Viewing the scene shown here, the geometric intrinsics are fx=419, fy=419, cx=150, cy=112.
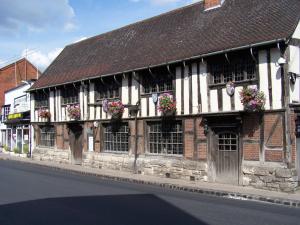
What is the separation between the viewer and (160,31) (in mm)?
21422

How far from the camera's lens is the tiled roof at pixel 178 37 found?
605 inches

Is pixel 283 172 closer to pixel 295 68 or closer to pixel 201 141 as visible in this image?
pixel 295 68

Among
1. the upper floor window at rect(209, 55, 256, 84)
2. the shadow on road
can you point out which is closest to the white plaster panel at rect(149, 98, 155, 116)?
the upper floor window at rect(209, 55, 256, 84)

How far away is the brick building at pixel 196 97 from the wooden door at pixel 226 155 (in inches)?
1.5

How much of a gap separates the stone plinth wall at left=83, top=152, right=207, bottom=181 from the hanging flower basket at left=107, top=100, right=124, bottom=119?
6.66 feet

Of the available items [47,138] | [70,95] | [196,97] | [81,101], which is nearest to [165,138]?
[196,97]

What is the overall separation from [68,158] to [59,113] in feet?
9.61

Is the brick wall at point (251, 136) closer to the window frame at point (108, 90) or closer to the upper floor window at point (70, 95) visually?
the window frame at point (108, 90)

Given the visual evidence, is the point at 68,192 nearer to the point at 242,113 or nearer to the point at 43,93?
the point at 242,113

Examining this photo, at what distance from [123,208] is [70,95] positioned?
15787mm

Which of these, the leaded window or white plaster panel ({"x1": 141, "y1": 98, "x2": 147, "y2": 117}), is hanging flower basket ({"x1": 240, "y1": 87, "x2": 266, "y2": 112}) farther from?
white plaster panel ({"x1": 141, "y1": 98, "x2": 147, "y2": 117})


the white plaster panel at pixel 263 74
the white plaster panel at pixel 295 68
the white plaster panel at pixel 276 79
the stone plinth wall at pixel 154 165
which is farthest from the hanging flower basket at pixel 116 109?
the white plaster panel at pixel 295 68

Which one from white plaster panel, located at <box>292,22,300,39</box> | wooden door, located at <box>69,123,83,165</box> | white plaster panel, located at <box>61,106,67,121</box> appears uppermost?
white plaster panel, located at <box>292,22,300,39</box>

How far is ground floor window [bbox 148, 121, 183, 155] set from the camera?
58.9 feet
